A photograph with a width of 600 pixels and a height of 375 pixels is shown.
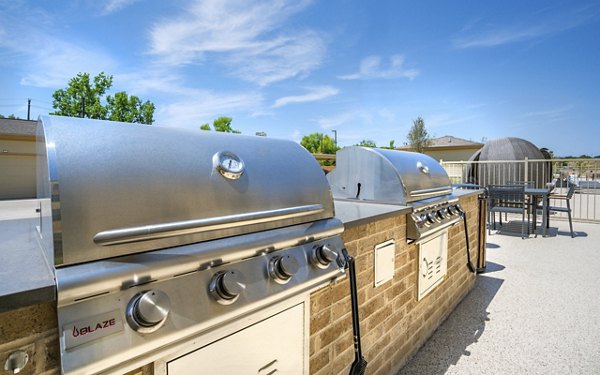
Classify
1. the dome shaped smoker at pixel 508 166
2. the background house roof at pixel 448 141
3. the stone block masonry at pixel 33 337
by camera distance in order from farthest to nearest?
the background house roof at pixel 448 141 → the dome shaped smoker at pixel 508 166 → the stone block masonry at pixel 33 337

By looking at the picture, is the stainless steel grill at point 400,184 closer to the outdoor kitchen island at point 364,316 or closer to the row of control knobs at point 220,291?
the outdoor kitchen island at point 364,316

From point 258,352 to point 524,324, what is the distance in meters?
3.08

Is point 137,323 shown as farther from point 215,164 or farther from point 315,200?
point 315,200

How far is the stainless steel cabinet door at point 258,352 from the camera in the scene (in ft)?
Answer: 3.42

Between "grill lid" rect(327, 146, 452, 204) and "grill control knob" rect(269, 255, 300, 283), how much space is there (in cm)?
144

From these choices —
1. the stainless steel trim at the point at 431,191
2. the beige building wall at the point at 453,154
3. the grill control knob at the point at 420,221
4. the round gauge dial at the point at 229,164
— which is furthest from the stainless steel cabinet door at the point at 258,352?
the beige building wall at the point at 453,154

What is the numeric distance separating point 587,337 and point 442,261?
1.41m

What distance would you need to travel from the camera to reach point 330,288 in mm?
1646

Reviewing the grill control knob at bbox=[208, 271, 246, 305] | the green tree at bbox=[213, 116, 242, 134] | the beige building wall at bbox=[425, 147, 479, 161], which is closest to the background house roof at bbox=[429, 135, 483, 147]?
the beige building wall at bbox=[425, 147, 479, 161]

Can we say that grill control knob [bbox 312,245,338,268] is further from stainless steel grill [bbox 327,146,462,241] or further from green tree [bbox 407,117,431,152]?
green tree [bbox 407,117,431,152]

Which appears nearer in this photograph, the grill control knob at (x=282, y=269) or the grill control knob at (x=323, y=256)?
the grill control knob at (x=282, y=269)

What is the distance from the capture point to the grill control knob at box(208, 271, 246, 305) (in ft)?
3.27

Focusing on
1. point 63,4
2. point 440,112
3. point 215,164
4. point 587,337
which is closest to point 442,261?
point 587,337

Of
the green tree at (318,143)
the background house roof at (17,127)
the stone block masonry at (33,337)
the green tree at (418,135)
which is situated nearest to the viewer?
the stone block masonry at (33,337)
